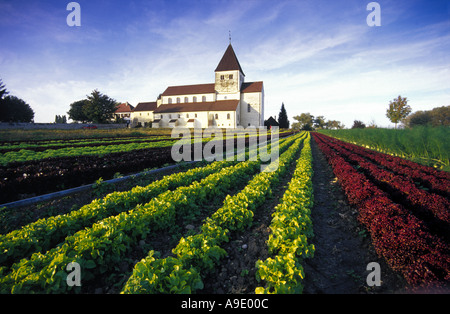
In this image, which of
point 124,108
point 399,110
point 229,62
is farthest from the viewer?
point 124,108

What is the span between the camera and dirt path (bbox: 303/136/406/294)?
312cm

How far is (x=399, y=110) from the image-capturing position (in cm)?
4069

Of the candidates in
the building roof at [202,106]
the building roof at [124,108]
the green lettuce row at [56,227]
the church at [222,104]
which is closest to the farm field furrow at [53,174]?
the green lettuce row at [56,227]

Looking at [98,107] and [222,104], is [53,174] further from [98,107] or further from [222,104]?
[98,107]

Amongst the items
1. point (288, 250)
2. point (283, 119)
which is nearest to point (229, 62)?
point (283, 119)

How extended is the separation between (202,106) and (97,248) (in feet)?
196

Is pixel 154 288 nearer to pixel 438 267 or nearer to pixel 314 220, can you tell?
pixel 438 267

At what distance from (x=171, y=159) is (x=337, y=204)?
8611 millimetres

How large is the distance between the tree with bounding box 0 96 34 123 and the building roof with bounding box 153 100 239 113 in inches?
1290

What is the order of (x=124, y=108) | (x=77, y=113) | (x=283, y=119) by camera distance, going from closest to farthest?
1. (x=77, y=113)
2. (x=283, y=119)
3. (x=124, y=108)

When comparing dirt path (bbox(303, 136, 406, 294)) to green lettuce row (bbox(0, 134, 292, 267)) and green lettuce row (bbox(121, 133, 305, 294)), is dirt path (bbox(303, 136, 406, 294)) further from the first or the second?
green lettuce row (bbox(0, 134, 292, 267))

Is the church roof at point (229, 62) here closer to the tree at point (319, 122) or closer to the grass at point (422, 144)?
the grass at point (422, 144)

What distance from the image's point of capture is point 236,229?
183 inches
